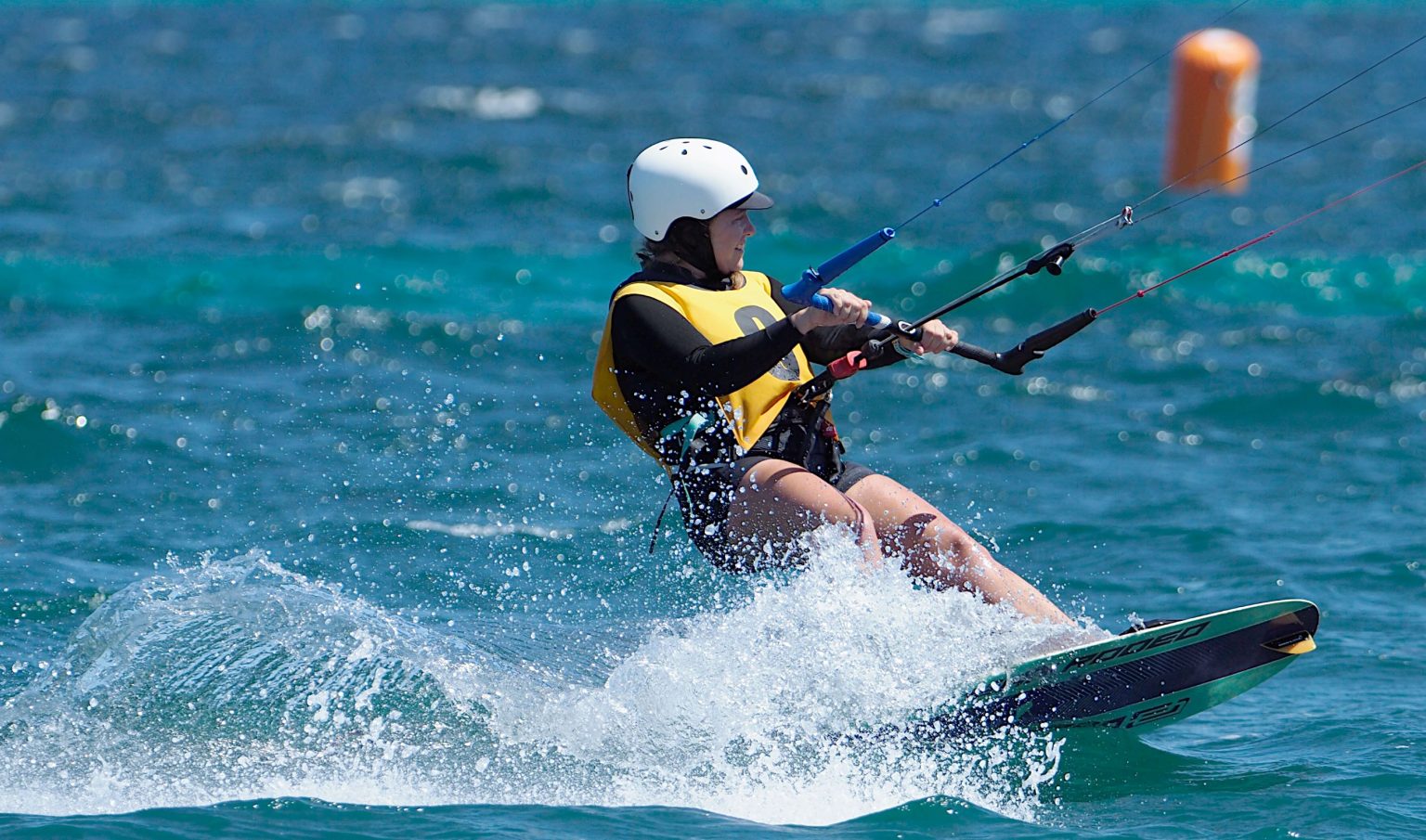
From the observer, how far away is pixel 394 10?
3825cm

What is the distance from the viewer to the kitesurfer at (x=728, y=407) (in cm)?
510

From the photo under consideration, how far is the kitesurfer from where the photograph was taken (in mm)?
5098

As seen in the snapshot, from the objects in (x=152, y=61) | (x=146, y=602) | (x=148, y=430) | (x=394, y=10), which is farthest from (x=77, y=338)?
(x=394, y=10)

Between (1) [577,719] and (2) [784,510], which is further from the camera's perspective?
(1) [577,719]

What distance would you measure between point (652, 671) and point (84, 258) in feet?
31.2

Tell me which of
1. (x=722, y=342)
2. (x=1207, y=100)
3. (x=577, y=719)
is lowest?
(x=577, y=719)

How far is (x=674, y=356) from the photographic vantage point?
5.00 metres

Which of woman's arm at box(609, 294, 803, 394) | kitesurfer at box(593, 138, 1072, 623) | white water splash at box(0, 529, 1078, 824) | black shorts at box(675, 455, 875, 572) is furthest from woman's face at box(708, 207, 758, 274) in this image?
white water splash at box(0, 529, 1078, 824)

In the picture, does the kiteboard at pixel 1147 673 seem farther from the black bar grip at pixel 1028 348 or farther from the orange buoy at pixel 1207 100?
the orange buoy at pixel 1207 100

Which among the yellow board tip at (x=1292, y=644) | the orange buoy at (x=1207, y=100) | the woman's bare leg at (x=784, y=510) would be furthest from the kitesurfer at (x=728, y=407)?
the orange buoy at (x=1207, y=100)

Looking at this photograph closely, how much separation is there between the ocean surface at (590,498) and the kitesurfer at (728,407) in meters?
0.16

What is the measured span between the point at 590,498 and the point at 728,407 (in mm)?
2762

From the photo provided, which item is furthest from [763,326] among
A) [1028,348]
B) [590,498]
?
[590,498]

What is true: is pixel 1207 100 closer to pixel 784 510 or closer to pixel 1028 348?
pixel 1028 348
